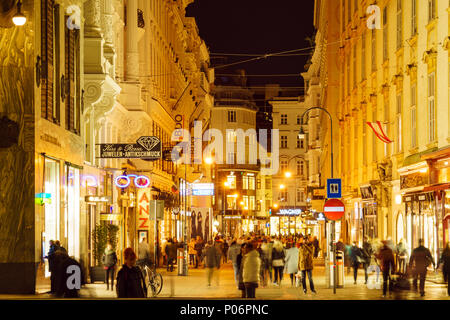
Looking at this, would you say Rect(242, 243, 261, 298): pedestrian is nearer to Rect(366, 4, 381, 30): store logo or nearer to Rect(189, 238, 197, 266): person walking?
Rect(366, 4, 381, 30): store logo

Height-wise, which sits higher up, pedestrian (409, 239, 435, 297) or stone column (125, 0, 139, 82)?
stone column (125, 0, 139, 82)

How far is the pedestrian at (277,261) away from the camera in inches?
1300

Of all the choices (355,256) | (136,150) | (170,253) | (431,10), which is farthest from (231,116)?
(431,10)

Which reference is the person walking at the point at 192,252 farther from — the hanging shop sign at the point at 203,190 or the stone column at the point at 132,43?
the stone column at the point at 132,43

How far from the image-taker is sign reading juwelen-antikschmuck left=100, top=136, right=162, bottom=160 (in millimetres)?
34628

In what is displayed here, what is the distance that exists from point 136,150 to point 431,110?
11.1 m

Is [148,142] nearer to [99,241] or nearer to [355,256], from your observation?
[99,241]

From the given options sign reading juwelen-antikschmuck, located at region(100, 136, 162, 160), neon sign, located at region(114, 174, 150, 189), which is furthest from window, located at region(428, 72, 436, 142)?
neon sign, located at region(114, 174, 150, 189)

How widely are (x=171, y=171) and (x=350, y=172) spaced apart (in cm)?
1478

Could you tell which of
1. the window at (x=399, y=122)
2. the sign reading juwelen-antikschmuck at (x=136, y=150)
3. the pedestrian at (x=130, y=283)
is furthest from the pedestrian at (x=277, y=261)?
the pedestrian at (x=130, y=283)

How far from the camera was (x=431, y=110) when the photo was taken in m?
32.4

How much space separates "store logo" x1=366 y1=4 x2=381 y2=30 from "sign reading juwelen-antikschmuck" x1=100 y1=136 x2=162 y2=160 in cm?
1407
